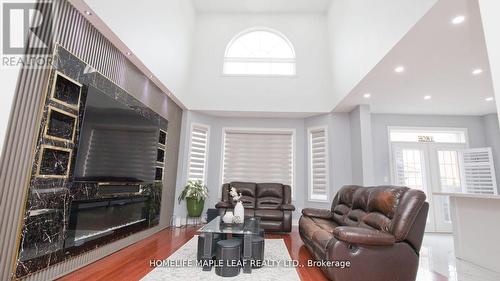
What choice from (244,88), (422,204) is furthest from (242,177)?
(422,204)

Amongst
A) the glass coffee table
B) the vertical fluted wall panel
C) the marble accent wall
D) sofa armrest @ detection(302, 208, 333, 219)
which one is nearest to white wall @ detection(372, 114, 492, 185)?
sofa armrest @ detection(302, 208, 333, 219)

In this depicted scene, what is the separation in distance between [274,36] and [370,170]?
4469mm

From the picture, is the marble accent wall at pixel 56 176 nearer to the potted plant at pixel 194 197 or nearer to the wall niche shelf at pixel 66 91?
the wall niche shelf at pixel 66 91

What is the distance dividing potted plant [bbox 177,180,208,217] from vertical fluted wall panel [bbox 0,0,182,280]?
1.76m

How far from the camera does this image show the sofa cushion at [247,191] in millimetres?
5070

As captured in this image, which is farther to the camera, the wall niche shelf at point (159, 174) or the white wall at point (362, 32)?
the wall niche shelf at point (159, 174)

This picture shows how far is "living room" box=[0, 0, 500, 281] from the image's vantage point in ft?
7.23

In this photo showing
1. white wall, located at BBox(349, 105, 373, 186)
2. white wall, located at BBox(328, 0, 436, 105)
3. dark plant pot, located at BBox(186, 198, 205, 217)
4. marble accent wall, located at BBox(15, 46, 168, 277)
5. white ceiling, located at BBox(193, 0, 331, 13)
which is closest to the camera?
marble accent wall, located at BBox(15, 46, 168, 277)

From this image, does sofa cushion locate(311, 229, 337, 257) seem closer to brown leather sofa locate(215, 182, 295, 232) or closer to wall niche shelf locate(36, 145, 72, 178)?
brown leather sofa locate(215, 182, 295, 232)

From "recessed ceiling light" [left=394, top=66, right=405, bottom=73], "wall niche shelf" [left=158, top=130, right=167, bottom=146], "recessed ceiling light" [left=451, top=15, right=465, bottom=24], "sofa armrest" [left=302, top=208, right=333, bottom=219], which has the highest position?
"recessed ceiling light" [left=451, top=15, right=465, bottom=24]

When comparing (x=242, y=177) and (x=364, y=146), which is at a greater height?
(x=364, y=146)

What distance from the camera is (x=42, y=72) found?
7.12 feet

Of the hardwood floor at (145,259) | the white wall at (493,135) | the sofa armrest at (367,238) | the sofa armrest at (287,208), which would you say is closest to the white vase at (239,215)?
the hardwood floor at (145,259)

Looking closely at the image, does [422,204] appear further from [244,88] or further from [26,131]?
[244,88]
